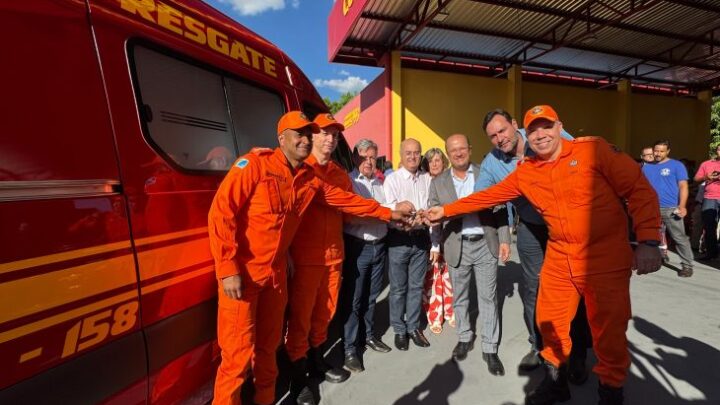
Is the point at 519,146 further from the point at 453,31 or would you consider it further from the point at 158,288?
the point at 453,31

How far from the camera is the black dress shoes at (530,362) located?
288cm

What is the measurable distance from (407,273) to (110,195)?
2.41 metres

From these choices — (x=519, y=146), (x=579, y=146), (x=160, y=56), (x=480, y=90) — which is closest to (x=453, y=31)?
(x=480, y=90)

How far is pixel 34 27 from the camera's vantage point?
1.26 meters

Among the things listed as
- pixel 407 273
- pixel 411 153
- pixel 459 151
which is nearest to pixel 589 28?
pixel 459 151

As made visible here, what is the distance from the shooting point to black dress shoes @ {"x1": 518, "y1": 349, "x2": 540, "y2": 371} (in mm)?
2876

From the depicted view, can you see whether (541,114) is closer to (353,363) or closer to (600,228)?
(600,228)

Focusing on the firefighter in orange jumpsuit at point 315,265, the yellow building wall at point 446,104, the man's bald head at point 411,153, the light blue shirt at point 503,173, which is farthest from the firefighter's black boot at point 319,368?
the yellow building wall at point 446,104

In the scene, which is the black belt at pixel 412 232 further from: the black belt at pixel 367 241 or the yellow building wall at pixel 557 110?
the yellow building wall at pixel 557 110

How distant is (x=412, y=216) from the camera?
3.03 meters

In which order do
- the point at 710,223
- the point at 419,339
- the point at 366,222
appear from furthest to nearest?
the point at 710,223
the point at 419,339
the point at 366,222

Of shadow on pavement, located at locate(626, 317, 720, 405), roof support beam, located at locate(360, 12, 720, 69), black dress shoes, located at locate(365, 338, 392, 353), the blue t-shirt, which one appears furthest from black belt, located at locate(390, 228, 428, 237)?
roof support beam, located at locate(360, 12, 720, 69)

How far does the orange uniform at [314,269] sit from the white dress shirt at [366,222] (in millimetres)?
298

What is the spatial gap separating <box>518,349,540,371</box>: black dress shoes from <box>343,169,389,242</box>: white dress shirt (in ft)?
4.82
